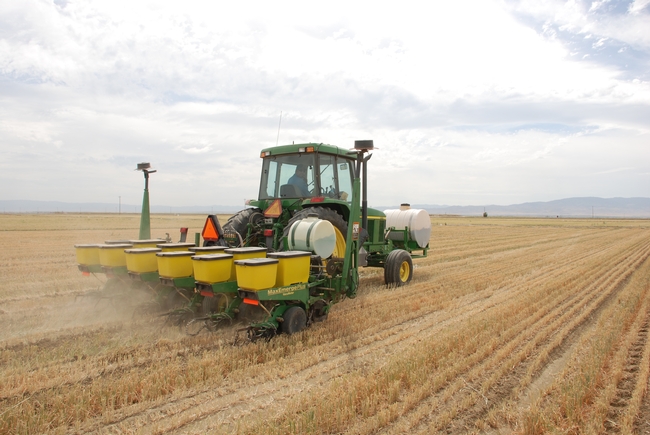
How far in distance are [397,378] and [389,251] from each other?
5.42 metres

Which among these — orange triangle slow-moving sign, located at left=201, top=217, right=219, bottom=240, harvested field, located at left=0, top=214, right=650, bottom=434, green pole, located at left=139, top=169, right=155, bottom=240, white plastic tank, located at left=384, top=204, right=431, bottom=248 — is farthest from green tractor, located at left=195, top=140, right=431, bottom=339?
green pole, located at left=139, top=169, right=155, bottom=240

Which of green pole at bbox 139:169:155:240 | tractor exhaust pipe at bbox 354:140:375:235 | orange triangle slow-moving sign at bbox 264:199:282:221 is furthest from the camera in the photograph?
green pole at bbox 139:169:155:240

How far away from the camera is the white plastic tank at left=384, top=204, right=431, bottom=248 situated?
10242 millimetres

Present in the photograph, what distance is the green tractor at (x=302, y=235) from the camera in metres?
5.09

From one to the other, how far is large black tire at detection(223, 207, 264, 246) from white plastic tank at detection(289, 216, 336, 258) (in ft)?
3.76

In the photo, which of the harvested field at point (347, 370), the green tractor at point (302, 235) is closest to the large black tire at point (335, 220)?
the green tractor at point (302, 235)

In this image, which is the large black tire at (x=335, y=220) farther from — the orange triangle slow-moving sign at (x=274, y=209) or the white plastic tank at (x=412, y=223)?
the white plastic tank at (x=412, y=223)

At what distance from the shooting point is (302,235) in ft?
19.1

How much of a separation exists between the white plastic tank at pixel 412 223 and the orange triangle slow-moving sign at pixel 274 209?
4124 millimetres

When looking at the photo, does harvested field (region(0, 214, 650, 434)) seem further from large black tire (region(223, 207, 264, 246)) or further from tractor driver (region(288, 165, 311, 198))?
tractor driver (region(288, 165, 311, 198))

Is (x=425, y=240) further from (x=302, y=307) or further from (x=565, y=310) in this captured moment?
(x=302, y=307)

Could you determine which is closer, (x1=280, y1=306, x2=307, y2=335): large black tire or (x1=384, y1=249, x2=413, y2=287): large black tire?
(x1=280, y1=306, x2=307, y2=335): large black tire

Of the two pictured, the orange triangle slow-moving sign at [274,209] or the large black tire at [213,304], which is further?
the orange triangle slow-moving sign at [274,209]

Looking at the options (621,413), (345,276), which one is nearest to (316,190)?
(345,276)
